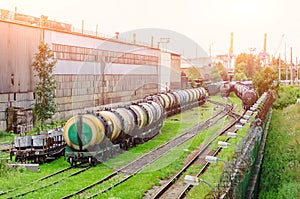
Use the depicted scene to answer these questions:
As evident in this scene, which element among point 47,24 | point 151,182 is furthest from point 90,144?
point 47,24

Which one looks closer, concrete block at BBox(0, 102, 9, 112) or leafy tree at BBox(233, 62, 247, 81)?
concrete block at BBox(0, 102, 9, 112)

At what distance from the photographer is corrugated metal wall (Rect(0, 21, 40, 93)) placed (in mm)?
32500

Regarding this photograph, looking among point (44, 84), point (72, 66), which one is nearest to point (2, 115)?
point (44, 84)

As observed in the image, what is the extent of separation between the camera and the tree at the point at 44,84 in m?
34.8

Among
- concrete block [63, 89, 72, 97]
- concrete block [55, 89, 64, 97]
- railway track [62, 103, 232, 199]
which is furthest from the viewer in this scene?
concrete block [63, 89, 72, 97]

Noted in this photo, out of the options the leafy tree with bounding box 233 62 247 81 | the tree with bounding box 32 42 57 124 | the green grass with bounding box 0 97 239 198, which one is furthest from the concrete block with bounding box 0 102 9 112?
the leafy tree with bounding box 233 62 247 81

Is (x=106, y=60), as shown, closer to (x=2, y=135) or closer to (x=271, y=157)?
(x=2, y=135)

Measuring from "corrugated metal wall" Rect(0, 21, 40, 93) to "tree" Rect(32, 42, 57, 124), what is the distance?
0.90m

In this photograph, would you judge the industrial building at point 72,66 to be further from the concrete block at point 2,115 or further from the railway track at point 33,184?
the railway track at point 33,184

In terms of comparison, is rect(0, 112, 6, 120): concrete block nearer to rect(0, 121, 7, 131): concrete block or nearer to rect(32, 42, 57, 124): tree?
rect(0, 121, 7, 131): concrete block

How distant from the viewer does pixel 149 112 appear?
2950cm

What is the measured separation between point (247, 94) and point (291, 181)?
103 feet

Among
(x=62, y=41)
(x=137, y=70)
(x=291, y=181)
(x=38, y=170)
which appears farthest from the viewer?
(x=137, y=70)

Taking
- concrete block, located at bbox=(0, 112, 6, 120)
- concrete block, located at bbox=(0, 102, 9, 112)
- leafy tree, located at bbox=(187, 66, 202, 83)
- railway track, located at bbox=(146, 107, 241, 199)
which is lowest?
railway track, located at bbox=(146, 107, 241, 199)
